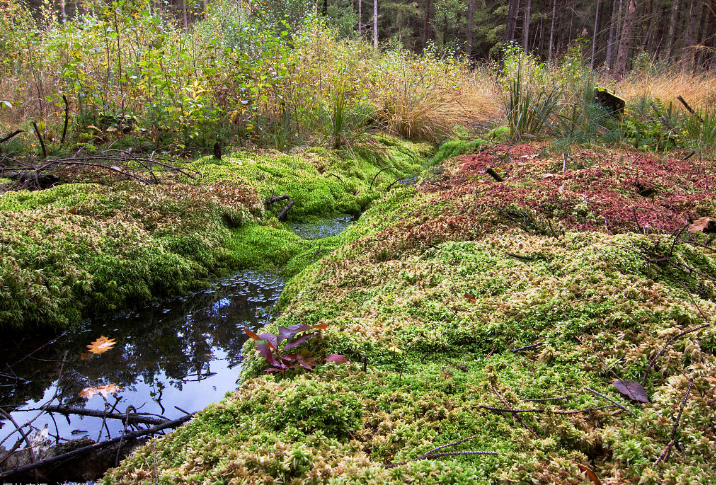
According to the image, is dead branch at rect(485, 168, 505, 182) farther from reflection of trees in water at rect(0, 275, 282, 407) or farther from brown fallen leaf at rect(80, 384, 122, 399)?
brown fallen leaf at rect(80, 384, 122, 399)

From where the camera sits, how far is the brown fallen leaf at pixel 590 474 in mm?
1000

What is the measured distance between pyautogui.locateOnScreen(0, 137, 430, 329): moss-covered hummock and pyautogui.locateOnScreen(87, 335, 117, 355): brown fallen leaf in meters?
0.33

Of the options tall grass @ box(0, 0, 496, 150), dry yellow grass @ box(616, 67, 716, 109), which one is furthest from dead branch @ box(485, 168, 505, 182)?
dry yellow grass @ box(616, 67, 716, 109)

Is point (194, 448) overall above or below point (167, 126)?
below

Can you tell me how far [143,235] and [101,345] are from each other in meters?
1.11

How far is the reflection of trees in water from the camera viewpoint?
215cm

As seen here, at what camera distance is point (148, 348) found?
2457mm

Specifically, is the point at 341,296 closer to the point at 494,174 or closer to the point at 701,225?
the point at 494,174

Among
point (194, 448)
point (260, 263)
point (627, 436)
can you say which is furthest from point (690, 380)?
point (260, 263)

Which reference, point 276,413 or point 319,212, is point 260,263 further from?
point 276,413

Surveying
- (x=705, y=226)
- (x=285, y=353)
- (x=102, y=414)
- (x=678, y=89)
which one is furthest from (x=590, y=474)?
(x=678, y=89)

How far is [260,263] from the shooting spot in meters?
3.62

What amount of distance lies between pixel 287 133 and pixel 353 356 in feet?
17.5

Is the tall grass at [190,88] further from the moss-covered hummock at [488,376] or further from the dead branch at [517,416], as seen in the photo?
the dead branch at [517,416]
